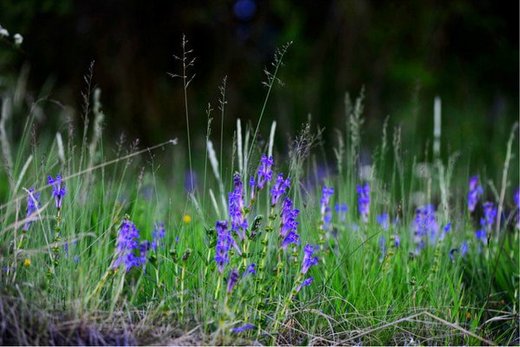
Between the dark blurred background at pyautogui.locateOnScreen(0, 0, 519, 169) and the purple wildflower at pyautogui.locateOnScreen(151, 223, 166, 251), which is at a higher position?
the dark blurred background at pyautogui.locateOnScreen(0, 0, 519, 169)

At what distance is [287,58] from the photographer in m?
7.82

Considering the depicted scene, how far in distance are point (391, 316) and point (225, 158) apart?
4.12m

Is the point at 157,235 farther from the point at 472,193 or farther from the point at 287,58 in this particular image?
the point at 287,58

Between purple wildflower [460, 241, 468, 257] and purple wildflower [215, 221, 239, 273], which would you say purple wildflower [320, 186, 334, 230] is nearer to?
purple wildflower [460, 241, 468, 257]

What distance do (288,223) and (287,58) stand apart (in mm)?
5220

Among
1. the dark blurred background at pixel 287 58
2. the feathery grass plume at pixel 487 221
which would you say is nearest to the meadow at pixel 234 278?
the feathery grass plume at pixel 487 221

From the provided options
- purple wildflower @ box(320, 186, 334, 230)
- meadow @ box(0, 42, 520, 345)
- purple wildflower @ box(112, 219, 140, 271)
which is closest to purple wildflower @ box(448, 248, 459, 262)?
meadow @ box(0, 42, 520, 345)

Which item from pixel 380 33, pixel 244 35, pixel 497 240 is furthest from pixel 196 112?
pixel 497 240

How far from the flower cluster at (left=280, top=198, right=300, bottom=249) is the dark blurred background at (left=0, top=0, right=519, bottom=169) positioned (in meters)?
4.36

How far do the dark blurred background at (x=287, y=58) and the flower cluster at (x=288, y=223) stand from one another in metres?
4.36

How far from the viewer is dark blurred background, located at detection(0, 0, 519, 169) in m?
7.31

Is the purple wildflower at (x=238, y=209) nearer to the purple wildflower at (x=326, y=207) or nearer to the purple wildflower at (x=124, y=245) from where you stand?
the purple wildflower at (x=124, y=245)

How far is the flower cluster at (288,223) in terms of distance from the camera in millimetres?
2760

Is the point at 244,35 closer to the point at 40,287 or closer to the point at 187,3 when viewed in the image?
the point at 187,3
